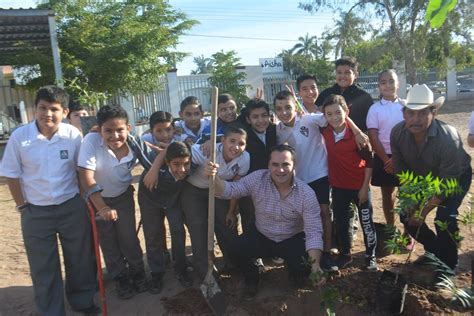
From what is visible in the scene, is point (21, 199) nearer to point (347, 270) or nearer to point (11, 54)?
point (347, 270)

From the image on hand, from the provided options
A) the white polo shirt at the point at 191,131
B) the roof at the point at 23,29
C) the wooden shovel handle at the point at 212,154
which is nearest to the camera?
the wooden shovel handle at the point at 212,154

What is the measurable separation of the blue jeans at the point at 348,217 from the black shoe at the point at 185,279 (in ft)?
4.63

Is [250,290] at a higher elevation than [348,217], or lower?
lower

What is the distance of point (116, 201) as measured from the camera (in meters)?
3.79

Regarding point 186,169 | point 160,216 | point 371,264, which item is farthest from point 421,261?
point 160,216

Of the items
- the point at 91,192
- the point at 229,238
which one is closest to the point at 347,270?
the point at 229,238

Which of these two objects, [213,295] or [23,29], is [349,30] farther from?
[213,295]

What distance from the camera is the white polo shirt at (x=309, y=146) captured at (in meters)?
3.93

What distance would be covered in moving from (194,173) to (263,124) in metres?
0.78

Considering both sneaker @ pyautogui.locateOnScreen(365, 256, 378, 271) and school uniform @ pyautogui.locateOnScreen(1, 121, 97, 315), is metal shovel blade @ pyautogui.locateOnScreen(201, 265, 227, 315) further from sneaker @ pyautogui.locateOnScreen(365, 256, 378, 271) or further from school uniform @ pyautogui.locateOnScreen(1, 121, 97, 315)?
sneaker @ pyautogui.locateOnScreen(365, 256, 378, 271)

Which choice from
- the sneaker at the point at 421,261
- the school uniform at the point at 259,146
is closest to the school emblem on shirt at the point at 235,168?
the school uniform at the point at 259,146

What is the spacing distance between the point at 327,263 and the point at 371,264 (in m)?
0.38

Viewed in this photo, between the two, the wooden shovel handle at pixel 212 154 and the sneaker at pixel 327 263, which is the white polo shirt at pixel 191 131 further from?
the sneaker at pixel 327 263

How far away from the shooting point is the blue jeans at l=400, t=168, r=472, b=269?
3514mm
